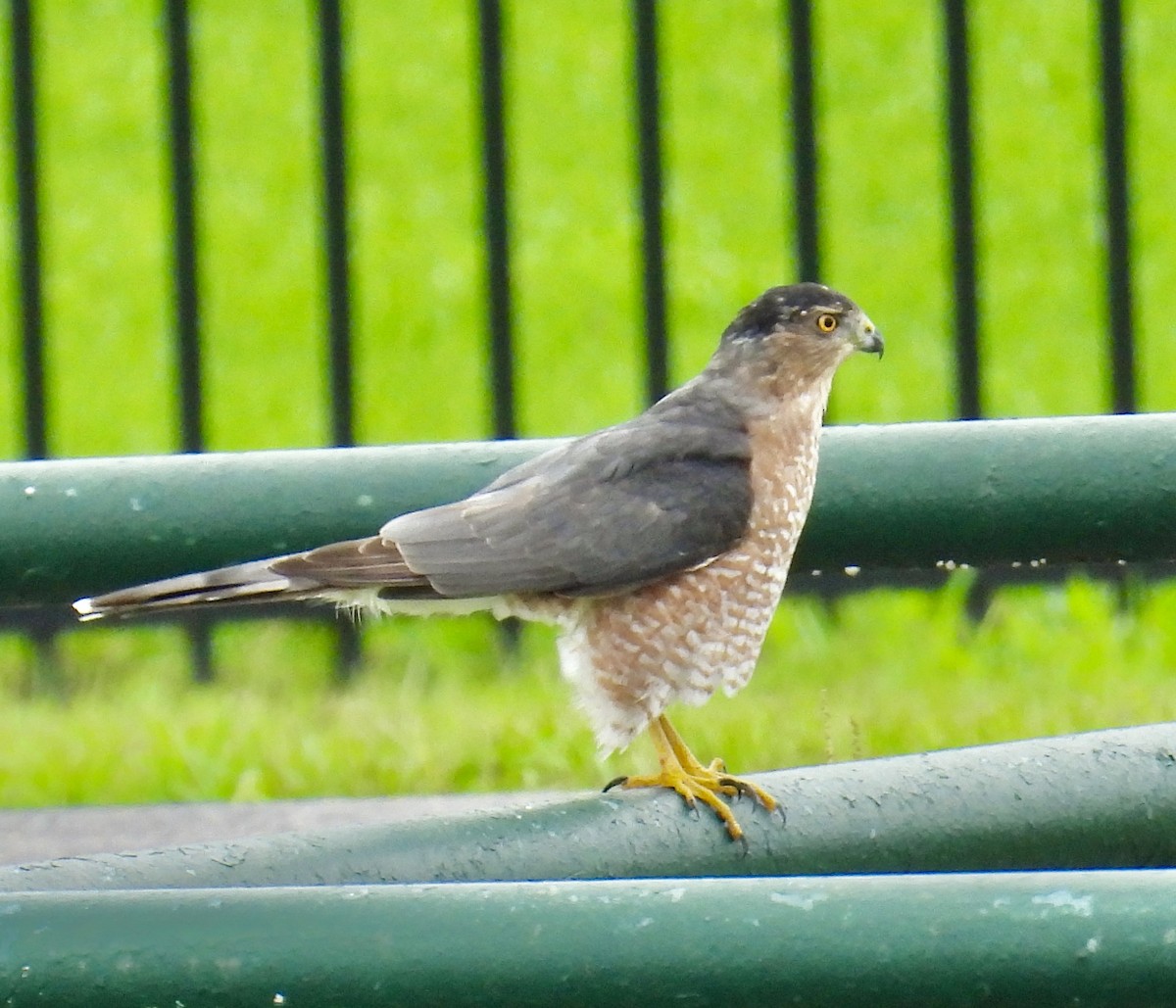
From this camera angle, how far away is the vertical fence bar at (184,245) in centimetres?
464

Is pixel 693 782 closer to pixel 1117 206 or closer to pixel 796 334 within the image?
pixel 796 334

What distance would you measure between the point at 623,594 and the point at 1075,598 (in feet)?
8.70

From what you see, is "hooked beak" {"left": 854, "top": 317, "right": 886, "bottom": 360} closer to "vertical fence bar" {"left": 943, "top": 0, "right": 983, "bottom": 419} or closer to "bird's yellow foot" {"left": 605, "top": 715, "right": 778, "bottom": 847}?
"bird's yellow foot" {"left": 605, "top": 715, "right": 778, "bottom": 847}

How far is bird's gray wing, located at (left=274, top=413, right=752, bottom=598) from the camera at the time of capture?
217 centimetres

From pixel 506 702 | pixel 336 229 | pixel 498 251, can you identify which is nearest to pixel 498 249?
pixel 498 251

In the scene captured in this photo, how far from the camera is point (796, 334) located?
9.11 feet

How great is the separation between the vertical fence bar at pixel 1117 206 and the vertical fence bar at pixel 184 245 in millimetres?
2144

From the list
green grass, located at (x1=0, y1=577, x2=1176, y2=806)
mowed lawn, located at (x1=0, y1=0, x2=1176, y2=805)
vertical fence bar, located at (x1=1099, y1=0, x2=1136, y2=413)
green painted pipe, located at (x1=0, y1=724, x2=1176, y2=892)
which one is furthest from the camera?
vertical fence bar, located at (x1=1099, y1=0, x2=1136, y2=413)

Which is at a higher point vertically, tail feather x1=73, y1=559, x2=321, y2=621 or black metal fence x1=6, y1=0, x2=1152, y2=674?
black metal fence x1=6, y1=0, x2=1152, y2=674

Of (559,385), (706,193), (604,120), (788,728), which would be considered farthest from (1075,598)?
(604,120)

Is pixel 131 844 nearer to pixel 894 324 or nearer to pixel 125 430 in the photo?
pixel 125 430

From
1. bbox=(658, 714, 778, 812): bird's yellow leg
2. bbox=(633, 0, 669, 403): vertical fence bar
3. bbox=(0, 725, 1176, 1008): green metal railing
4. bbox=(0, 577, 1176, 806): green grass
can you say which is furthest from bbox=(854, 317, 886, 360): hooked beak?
bbox=(633, 0, 669, 403): vertical fence bar

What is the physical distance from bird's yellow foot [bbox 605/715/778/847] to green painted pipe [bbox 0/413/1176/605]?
279 mm

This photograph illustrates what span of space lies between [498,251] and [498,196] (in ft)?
0.42
